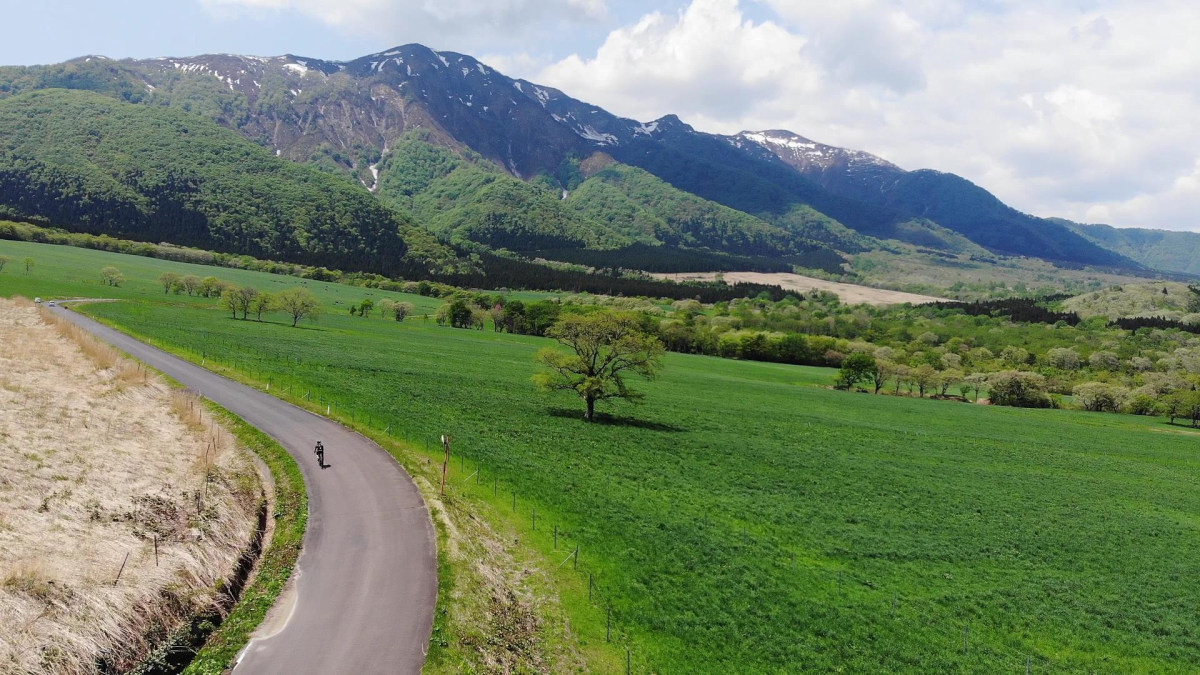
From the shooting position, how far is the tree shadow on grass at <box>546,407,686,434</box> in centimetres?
6550

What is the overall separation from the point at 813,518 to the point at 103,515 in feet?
130

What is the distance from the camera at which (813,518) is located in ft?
136

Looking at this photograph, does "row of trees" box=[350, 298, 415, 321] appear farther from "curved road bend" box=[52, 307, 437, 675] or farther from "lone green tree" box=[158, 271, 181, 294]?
"curved road bend" box=[52, 307, 437, 675]

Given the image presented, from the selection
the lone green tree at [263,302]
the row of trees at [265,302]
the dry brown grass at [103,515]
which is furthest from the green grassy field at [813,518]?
the lone green tree at [263,302]

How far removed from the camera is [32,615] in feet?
57.5

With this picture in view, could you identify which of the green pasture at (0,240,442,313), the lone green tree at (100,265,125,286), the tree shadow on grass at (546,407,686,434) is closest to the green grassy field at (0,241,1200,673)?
the tree shadow on grass at (546,407,686,434)

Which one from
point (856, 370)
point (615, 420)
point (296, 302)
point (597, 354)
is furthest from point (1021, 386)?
point (296, 302)

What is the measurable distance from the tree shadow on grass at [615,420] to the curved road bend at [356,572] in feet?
86.8

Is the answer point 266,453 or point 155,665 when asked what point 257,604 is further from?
point 266,453

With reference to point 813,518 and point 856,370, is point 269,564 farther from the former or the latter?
point 856,370

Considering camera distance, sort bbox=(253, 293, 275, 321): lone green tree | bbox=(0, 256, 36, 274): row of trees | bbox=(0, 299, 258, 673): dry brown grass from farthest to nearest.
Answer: bbox=(0, 256, 36, 274): row of trees, bbox=(253, 293, 275, 321): lone green tree, bbox=(0, 299, 258, 673): dry brown grass

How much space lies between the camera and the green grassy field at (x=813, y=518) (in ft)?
88.9

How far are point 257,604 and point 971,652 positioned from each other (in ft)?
99.5

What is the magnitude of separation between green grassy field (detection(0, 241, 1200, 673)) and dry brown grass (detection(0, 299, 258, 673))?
45.9 feet
